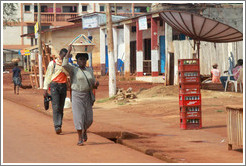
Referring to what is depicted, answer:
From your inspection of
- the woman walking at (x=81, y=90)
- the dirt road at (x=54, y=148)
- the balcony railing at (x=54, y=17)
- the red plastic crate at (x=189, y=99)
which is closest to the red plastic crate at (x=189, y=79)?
the red plastic crate at (x=189, y=99)

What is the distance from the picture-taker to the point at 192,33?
63.0ft

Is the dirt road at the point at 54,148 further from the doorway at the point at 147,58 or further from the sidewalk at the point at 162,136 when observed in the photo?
the doorway at the point at 147,58

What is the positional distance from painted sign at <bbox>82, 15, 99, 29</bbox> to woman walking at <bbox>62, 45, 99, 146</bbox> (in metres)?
31.4

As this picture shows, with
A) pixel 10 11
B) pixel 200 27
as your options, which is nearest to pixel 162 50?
pixel 200 27

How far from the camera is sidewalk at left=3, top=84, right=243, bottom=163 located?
8383 mm

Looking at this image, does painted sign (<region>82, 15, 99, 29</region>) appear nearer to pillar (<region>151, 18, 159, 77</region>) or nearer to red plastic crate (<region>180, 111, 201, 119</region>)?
pillar (<region>151, 18, 159, 77</region>)

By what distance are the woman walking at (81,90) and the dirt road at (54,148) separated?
0.40 m

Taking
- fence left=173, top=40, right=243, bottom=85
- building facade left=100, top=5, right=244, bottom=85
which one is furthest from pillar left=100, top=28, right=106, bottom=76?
fence left=173, top=40, right=243, bottom=85

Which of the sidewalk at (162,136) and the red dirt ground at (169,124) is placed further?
the red dirt ground at (169,124)

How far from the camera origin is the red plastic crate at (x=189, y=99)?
11.9 meters

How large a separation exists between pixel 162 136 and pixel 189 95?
1.58m

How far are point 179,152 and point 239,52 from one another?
16.1 metres

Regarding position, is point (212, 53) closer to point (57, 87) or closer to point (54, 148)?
point (57, 87)

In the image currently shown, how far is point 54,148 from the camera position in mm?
9125
